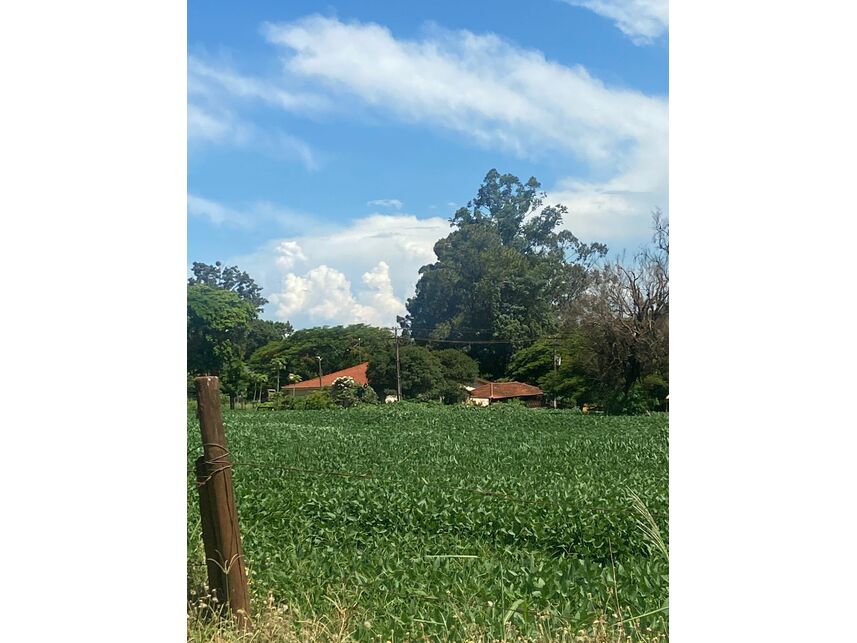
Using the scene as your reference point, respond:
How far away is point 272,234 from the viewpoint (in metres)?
6.28

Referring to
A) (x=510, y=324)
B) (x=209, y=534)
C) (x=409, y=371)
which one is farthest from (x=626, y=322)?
(x=209, y=534)

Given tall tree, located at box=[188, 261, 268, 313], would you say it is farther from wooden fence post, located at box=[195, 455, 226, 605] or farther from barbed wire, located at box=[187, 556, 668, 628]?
wooden fence post, located at box=[195, 455, 226, 605]

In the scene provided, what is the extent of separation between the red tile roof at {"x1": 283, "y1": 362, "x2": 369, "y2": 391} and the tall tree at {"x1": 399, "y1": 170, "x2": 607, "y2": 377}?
1.35 m

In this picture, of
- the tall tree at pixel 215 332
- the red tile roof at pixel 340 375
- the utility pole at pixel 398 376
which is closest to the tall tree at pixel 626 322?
the utility pole at pixel 398 376

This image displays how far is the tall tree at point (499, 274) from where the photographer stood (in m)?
15.0

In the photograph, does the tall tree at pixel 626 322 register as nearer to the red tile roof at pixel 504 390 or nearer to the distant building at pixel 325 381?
the red tile roof at pixel 504 390

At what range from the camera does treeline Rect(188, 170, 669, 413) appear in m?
11.0

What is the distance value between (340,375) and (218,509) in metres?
11.7

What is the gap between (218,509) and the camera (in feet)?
6.45
